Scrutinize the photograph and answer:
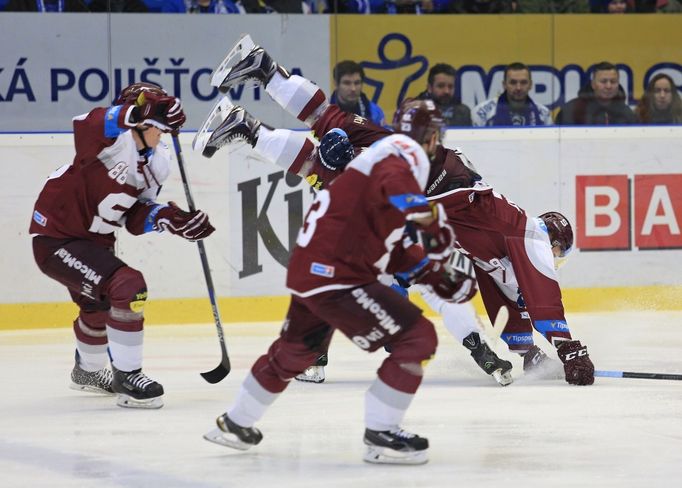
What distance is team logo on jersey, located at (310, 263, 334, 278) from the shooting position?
12.7ft

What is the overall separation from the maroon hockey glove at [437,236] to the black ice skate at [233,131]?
6.76 feet

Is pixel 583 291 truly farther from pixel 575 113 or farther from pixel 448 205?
pixel 448 205

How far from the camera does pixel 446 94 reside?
25.8ft

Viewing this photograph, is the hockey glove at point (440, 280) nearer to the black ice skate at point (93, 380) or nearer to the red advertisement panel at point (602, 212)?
the black ice skate at point (93, 380)

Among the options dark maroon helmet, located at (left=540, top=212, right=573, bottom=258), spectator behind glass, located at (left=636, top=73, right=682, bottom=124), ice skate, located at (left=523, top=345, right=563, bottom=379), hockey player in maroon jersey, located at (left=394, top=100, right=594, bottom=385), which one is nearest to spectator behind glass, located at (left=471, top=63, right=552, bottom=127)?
spectator behind glass, located at (left=636, top=73, right=682, bottom=124)

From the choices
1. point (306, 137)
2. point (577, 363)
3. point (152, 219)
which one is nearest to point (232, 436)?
point (152, 219)

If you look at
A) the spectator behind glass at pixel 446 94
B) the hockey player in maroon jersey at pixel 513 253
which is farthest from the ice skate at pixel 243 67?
the spectator behind glass at pixel 446 94

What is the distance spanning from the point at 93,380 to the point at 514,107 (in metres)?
3.52

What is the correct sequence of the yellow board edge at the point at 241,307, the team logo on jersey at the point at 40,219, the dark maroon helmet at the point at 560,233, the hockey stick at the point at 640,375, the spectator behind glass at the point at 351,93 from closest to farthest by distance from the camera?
the team logo on jersey at the point at 40,219 → the hockey stick at the point at 640,375 → the dark maroon helmet at the point at 560,233 → the yellow board edge at the point at 241,307 → the spectator behind glass at the point at 351,93

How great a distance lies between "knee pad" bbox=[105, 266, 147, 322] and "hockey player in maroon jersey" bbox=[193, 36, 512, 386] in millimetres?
951

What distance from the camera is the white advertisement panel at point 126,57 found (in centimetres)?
737

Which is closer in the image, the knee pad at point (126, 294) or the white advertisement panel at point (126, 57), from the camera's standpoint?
the knee pad at point (126, 294)

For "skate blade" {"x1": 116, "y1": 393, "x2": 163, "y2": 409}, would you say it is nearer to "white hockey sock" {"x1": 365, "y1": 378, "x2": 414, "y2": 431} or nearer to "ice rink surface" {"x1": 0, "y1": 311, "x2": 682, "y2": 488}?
"ice rink surface" {"x1": 0, "y1": 311, "x2": 682, "y2": 488}

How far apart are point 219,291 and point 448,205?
203 centimetres
